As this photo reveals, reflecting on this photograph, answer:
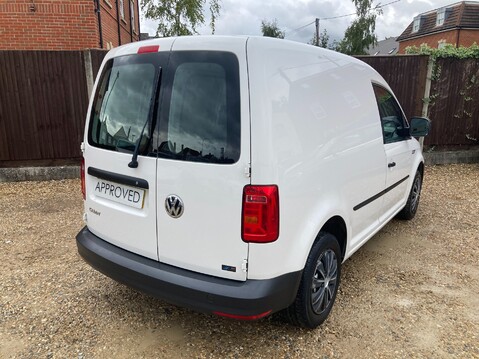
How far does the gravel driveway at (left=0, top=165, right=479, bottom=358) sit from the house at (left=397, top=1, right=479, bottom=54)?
26.9 metres

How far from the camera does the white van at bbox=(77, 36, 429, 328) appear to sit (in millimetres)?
1996

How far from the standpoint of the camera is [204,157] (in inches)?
81.6

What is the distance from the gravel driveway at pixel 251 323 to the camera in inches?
95.6

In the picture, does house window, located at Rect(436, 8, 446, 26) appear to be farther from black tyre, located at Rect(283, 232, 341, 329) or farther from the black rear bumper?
the black rear bumper

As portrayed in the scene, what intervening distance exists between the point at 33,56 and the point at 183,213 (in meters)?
5.87

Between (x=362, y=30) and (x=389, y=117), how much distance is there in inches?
1171

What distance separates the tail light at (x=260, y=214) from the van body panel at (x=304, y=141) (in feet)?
0.15

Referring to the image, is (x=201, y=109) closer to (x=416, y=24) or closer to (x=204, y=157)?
(x=204, y=157)

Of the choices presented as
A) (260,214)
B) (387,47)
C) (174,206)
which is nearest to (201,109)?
(174,206)

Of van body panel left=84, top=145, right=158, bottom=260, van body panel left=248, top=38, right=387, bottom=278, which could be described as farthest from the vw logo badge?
van body panel left=248, top=38, right=387, bottom=278

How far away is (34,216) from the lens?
503 centimetres

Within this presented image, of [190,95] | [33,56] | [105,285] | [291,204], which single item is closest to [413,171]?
[291,204]

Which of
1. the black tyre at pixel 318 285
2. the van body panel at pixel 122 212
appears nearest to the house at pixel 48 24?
the van body panel at pixel 122 212

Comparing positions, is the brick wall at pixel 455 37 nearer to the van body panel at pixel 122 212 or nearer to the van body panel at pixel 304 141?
the van body panel at pixel 304 141
